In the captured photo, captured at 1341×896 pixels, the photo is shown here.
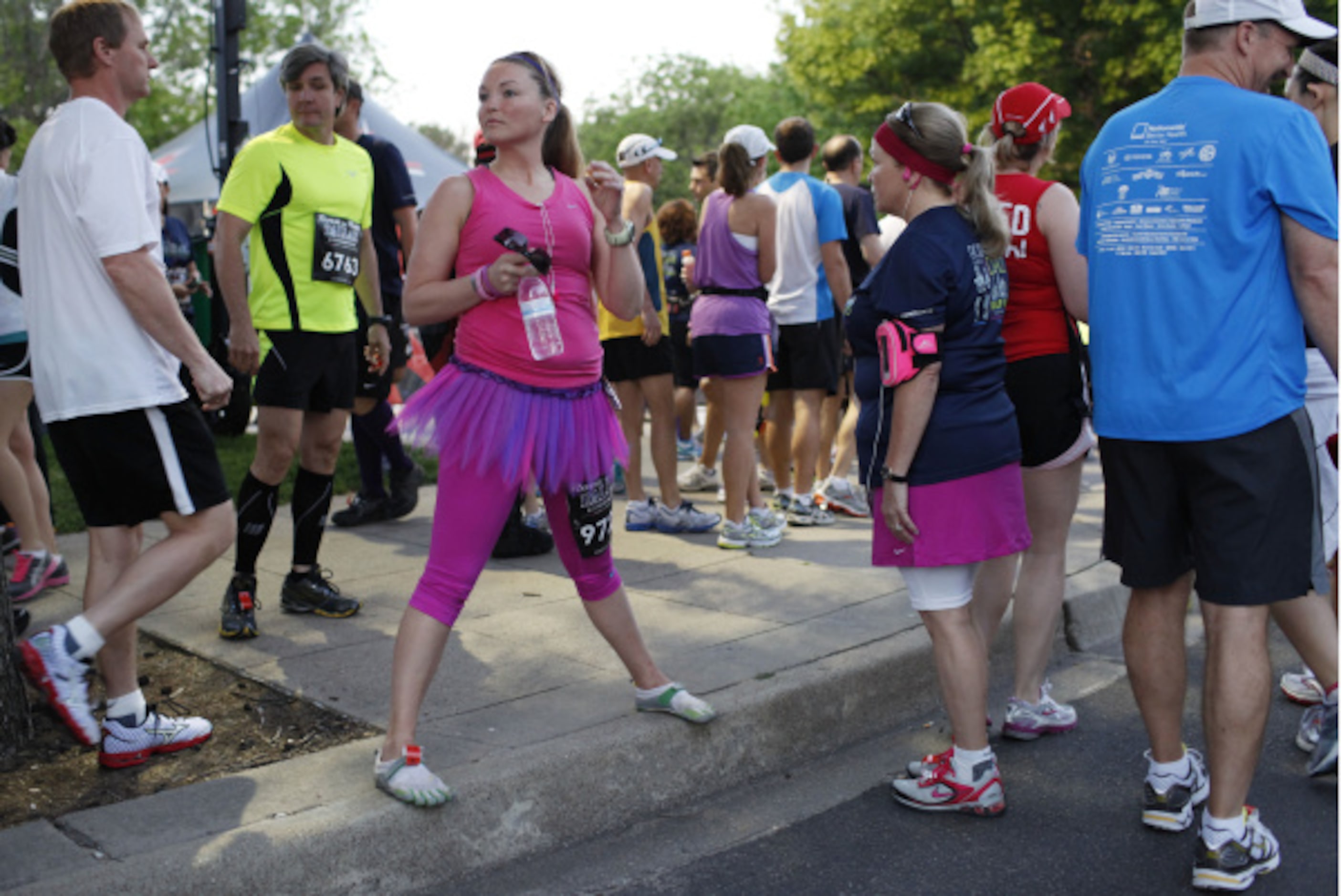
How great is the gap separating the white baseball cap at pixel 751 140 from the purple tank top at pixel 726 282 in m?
0.27

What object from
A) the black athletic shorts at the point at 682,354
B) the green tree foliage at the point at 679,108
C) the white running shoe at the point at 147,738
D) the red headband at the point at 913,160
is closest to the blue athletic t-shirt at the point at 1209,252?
the red headband at the point at 913,160

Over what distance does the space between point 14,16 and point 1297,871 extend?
38.0 meters

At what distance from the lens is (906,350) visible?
3.55 meters

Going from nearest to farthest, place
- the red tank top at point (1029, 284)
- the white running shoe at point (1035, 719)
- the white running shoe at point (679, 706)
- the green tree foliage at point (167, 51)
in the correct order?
the white running shoe at point (679, 706) < the red tank top at point (1029, 284) < the white running shoe at point (1035, 719) < the green tree foliage at point (167, 51)

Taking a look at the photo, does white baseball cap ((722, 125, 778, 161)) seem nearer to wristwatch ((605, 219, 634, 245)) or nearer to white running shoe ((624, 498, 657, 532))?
white running shoe ((624, 498, 657, 532))

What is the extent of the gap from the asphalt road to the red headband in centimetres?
183

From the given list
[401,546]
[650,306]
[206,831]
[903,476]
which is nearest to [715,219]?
[650,306]

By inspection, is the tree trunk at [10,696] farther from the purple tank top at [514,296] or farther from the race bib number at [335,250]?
the race bib number at [335,250]

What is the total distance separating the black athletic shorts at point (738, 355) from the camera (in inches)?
261

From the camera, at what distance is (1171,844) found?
11.6ft

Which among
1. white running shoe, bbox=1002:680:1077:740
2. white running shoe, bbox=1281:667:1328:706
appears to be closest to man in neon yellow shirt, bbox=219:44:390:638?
white running shoe, bbox=1002:680:1077:740

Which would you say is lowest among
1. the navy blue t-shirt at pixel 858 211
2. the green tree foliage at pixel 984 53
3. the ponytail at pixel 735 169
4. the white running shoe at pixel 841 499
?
the white running shoe at pixel 841 499

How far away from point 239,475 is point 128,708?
215 inches

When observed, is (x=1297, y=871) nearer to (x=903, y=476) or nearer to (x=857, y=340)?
(x=903, y=476)
